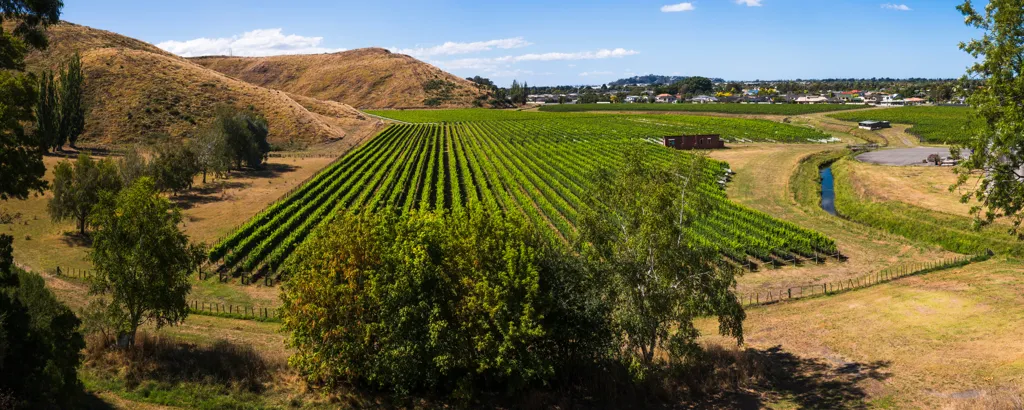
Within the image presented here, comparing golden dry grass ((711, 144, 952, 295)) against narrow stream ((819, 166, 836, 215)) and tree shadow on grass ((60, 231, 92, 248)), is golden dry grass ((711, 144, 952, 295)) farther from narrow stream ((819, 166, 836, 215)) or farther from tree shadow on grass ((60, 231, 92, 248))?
tree shadow on grass ((60, 231, 92, 248))

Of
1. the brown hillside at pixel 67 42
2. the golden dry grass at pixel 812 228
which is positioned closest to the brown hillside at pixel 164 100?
the brown hillside at pixel 67 42

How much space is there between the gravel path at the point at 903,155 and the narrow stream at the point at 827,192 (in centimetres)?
575

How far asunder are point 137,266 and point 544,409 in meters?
16.9

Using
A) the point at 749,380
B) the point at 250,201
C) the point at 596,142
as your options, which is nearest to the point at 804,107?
the point at 596,142

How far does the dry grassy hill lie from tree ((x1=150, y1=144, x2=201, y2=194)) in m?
38.6

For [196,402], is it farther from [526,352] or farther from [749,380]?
[749,380]

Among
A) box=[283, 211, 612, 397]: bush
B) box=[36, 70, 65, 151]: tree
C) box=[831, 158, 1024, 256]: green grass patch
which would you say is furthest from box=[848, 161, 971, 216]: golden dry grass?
box=[36, 70, 65, 151]: tree

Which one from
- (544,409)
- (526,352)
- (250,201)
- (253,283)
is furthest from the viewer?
(250,201)

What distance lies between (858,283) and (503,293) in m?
26.7

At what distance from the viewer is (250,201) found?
2496 inches

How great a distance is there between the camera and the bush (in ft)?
70.5

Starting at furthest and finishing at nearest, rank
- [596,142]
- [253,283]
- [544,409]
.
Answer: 1. [596,142]
2. [253,283]
3. [544,409]

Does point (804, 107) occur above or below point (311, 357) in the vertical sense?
above

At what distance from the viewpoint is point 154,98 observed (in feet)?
351
